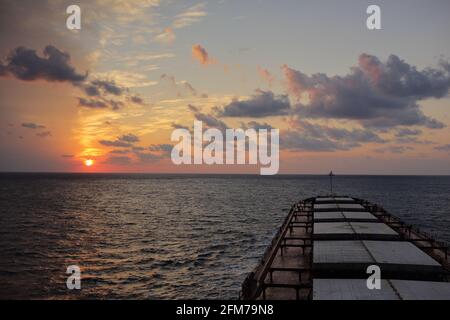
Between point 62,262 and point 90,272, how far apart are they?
28.9ft

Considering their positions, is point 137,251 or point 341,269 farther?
point 137,251

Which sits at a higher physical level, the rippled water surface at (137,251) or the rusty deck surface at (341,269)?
the rusty deck surface at (341,269)

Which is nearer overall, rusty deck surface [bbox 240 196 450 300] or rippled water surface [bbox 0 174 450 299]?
rusty deck surface [bbox 240 196 450 300]

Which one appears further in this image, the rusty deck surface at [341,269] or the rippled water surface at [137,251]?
the rippled water surface at [137,251]

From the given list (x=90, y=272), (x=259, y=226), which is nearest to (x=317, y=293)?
(x=90, y=272)

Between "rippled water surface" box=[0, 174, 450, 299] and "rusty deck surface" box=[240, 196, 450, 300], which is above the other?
"rusty deck surface" box=[240, 196, 450, 300]

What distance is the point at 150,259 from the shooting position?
179 feet

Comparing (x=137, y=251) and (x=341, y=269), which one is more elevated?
(x=341, y=269)
